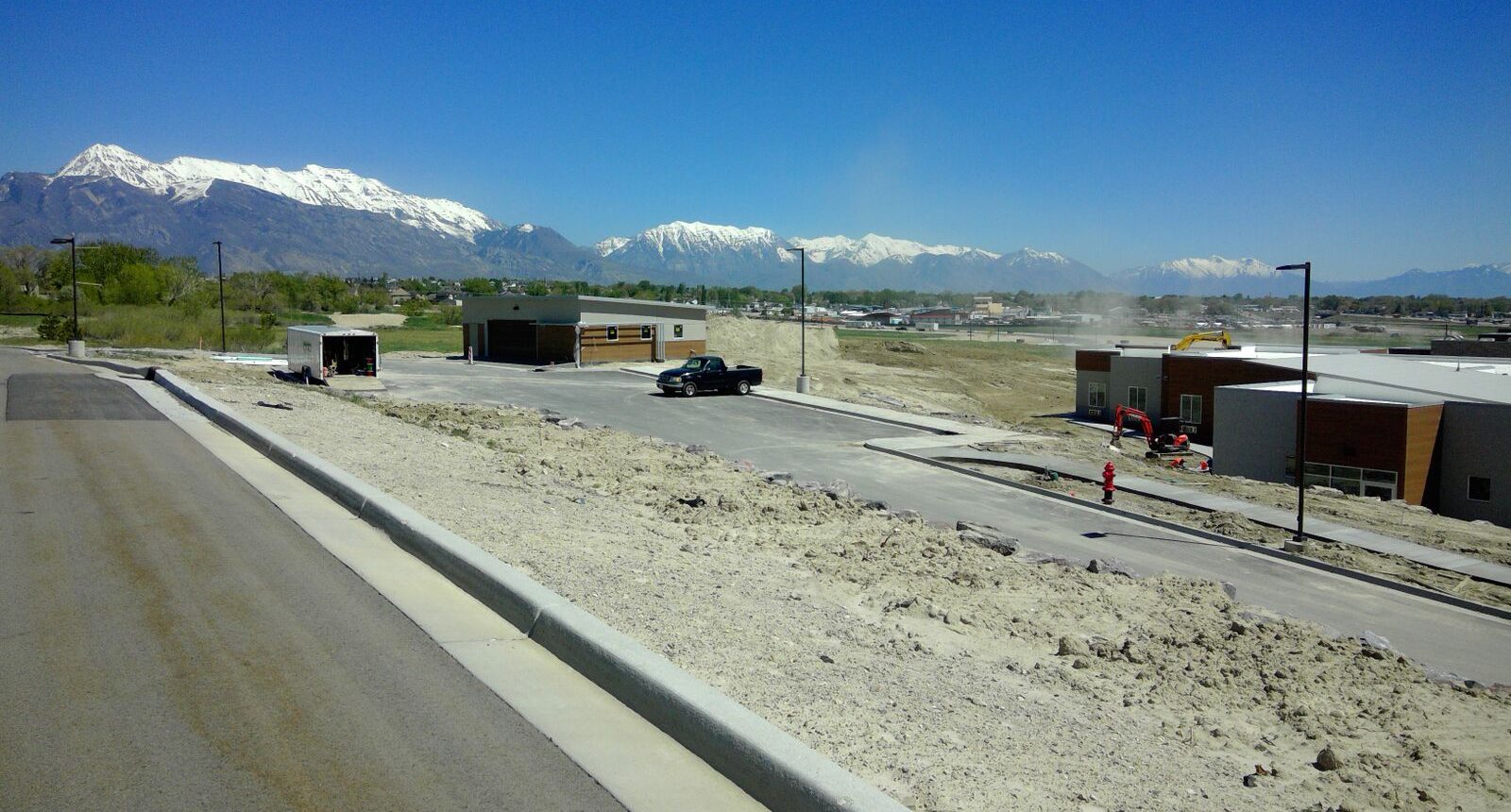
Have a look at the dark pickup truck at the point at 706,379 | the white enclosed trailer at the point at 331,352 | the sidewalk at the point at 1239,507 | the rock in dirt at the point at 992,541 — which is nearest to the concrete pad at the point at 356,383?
the white enclosed trailer at the point at 331,352

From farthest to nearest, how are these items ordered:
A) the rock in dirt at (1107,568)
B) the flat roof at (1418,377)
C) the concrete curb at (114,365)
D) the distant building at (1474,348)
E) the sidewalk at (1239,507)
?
the distant building at (1474,348) < the concrete curb at (114,365) < the flat roof at (1418,377) < the sidewalk at (1239,507) < the rock in dirt at (1107,568)

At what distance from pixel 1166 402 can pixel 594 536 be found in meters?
39.1

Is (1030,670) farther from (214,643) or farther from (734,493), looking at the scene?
(734,493)

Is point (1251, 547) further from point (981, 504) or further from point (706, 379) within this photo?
point (706, 379)

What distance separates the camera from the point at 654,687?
556cm

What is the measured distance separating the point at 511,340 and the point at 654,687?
56.0 metres

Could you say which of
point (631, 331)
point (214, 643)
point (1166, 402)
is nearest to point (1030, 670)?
point (214, 643)

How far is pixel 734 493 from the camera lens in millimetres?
16781

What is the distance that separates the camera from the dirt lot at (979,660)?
5758 mm

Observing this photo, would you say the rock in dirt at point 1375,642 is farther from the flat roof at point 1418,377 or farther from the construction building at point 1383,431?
the flat roof at point 1418,377

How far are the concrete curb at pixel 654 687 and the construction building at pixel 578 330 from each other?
47070 mm

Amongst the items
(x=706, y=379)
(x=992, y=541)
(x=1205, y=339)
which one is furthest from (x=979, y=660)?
(x=1205, y=339)

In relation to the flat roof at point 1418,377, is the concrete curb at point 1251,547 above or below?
below

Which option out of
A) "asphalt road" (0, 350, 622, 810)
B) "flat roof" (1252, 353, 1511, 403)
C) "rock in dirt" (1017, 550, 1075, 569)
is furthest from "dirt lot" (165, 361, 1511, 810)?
"flat roof" (1252, 353, 1511, 403)
